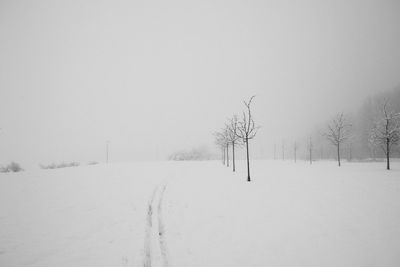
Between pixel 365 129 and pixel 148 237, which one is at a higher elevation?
pixel 365 129

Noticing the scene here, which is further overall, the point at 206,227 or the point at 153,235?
the point at 206,227

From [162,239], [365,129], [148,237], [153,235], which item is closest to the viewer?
[162,239]

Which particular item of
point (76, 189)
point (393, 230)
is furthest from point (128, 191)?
point (393, 230)

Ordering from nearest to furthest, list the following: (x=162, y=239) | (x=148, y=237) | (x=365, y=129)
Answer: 1. (x=162, y=239)
2. (x=148, y=237)
3. (x=365, y=129)

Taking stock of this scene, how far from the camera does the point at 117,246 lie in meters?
7.53

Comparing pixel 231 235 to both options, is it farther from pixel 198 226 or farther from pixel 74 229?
pixel 74 229

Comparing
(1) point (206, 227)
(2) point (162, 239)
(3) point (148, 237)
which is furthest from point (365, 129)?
(3) point (148, 237)

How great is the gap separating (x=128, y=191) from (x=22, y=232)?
7560 millimetres

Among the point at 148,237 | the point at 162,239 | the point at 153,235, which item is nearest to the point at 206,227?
the point at 162,239

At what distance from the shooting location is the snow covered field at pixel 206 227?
659 cm

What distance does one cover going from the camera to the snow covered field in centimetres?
659

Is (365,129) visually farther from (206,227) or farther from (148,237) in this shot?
(148,237)

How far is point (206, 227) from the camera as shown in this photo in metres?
8.97

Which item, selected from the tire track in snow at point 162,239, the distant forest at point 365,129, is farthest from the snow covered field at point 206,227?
the distant forest at point 365,129
